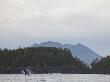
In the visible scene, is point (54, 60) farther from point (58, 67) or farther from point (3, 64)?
point (3, 64)

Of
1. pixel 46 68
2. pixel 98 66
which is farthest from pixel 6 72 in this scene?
pixel 98 66

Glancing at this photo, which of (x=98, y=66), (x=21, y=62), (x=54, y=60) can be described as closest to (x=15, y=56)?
(x=21, y=62)

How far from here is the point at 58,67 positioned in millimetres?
191000

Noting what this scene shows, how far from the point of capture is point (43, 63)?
616 ft

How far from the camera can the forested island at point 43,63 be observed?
187m

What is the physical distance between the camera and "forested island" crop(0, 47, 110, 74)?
187 m

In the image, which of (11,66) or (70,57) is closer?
(11,66)

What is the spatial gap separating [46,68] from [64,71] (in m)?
8.68

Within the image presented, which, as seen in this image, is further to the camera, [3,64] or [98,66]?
[98,66]

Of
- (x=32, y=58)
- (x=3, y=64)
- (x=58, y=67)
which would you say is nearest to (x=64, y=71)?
(x=58, y=67)

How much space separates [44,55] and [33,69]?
8460 millimetres

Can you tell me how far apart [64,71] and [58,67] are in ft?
11.3

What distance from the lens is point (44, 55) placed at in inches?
7544

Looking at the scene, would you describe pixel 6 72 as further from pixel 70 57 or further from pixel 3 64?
pixel 70 57
